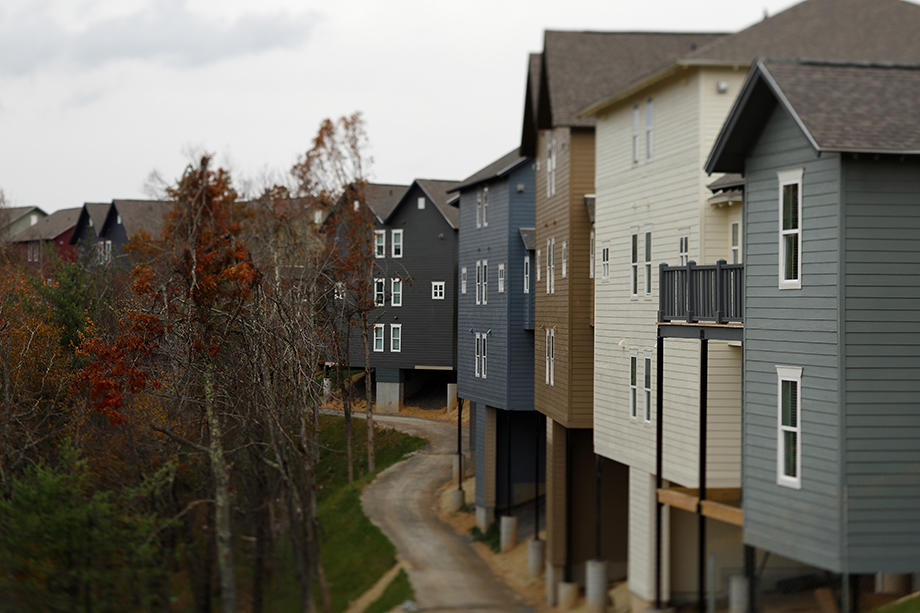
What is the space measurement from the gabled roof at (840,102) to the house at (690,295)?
277cm

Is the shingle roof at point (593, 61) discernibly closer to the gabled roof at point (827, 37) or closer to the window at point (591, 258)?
the window at point (591, 258)

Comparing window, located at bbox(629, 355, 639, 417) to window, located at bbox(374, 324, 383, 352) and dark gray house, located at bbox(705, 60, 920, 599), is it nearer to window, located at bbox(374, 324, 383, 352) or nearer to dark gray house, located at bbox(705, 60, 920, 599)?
dark gray house, located at bbox(705, 60, 920, 599)

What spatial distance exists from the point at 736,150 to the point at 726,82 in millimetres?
3764

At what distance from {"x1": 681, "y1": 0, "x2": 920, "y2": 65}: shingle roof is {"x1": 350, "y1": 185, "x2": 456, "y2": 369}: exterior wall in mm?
42385

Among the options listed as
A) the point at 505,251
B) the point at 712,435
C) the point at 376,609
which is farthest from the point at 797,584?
the point at 505,251

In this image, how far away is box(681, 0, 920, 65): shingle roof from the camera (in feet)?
78.2

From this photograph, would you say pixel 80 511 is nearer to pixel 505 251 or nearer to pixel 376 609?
pixel 376 609

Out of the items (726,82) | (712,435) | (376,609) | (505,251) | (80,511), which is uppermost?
(726,82)

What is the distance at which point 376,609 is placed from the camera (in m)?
30.5

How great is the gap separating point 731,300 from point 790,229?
8.28 ft

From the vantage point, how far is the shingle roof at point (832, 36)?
23.8 m

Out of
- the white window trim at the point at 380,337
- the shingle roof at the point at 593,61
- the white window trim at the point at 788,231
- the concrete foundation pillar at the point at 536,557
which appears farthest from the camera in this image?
the white window trim at the point at 380,337

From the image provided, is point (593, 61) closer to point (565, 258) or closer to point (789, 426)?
point (565, 258)

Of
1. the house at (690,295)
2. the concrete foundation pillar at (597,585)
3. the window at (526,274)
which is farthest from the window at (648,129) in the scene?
the window at (526,274)
